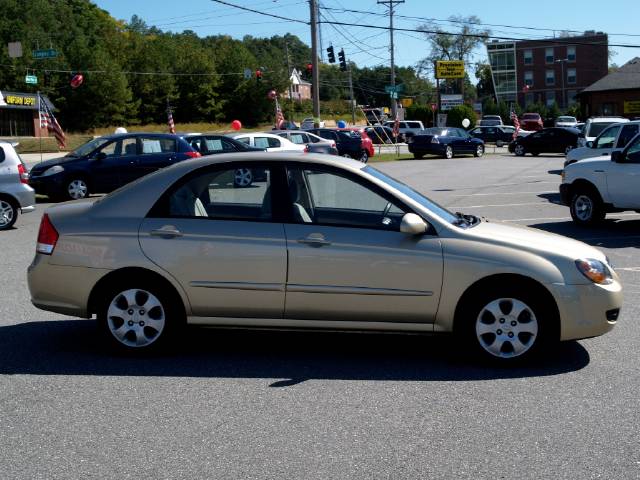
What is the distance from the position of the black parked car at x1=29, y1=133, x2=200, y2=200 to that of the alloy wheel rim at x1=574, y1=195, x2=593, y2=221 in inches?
384

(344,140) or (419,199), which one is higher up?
(344,140)

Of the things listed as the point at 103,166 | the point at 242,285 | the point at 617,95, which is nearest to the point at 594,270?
the point at 242,285

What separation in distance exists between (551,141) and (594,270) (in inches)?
1446

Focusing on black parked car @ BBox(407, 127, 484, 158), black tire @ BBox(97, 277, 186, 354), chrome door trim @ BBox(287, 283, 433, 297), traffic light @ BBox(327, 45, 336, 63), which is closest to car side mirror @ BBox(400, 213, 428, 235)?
chrome door trim @ BBox(287, 283, 433, 297)

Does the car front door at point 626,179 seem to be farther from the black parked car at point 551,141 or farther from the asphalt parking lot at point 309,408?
the black parked car at point 551,141

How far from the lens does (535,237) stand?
21.3 ft

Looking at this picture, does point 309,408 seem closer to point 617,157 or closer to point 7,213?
point 617,157

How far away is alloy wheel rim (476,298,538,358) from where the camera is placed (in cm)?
612

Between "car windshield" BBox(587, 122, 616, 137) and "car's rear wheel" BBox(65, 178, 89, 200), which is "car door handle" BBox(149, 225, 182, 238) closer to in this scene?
"car's rear wheel" BBox(65, 178, 89, 200)

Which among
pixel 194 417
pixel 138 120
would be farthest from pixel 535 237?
pixel 138 120

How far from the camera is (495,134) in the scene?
2280 inches

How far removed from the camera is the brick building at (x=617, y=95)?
61812 mm

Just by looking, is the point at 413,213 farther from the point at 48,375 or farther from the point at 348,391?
the point at 48,375

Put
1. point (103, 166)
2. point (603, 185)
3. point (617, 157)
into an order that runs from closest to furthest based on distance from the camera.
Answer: point (617, 157)
point (603, 185)
point (103, 166)
